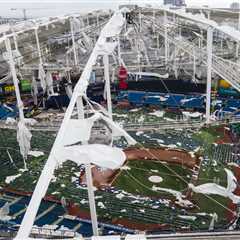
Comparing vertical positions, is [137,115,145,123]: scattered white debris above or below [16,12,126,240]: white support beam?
below

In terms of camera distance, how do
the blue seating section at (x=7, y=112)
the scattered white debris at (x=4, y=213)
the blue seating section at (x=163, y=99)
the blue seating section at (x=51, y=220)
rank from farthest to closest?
the blue seating section at (x=7, y=112), the blue seating section at (x=163, y=99), the scattered white debris at (x=4, y=213), the blue seating section at (x=51, y=220)

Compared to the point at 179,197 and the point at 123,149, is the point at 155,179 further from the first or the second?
the point at 123,149

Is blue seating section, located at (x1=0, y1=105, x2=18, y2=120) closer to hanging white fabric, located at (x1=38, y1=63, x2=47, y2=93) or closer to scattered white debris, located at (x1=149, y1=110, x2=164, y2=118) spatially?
hanging white fabric, located at (x1=38, y1=63, x2=47, y2=93)

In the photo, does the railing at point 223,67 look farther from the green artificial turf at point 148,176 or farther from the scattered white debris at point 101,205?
the scattered white debris at point 101,205

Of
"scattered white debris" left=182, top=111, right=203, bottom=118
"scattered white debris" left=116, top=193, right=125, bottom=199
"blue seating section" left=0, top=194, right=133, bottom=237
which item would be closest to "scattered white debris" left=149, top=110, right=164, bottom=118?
"scattered white debris" left=182, top=111, right=203, bottom=118

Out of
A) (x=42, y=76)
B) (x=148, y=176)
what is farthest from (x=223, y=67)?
(x=42, y=76)

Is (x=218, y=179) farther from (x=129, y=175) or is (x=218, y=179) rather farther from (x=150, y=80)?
(x=150, y=80)

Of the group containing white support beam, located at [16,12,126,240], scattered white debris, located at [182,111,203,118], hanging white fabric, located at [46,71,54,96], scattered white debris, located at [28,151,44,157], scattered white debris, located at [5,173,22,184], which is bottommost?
scattered white debris, located at [5,173,22,184]

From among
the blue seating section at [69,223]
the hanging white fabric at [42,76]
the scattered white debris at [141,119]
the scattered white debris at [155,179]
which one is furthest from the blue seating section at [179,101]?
the blue seating section at [69,223]

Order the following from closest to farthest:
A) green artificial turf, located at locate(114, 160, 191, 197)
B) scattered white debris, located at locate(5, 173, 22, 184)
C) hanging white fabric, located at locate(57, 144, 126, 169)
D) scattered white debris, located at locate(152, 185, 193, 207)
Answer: hanging white fabric, located at locate(57, 144, 126, 169), scattered white debris, located at locate(152, 185, 193, 207), green artificial turf, located at locate(114, 160, 191, 197), scattered white debris, located at locate(5, 173, 22, 184)

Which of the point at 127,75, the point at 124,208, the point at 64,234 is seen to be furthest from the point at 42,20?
the point at 64,234

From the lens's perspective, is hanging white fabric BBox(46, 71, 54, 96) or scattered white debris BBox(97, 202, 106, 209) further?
hanging white fabric BBox(46, 71, 54, 96)
